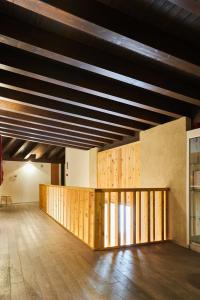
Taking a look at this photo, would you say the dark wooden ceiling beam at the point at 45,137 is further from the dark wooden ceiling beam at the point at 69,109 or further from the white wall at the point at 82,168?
the dark wooden ceiling beam at the point at 69,109

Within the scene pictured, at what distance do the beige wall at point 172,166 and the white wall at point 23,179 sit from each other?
30.7 feet

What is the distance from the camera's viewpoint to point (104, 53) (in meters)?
3.01

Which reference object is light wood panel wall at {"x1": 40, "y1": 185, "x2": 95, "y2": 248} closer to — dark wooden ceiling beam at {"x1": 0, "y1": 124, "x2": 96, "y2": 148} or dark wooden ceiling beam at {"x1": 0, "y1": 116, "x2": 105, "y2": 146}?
dark wooden ceiling beam at {"x1": 0, "y1": 116, "x2": 105, "y2": 146}

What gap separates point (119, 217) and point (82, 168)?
5.56 meters

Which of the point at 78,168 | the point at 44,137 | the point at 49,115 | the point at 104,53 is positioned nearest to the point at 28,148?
the point at 78,168

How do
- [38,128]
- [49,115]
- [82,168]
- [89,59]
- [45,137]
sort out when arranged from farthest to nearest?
[82,168]
[45,137]
[38,128]
[49,115]
[89,59]

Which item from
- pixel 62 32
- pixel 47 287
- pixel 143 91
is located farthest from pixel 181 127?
pixel 47 287

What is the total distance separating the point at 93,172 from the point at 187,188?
4629 millimetres

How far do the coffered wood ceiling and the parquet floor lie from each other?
239 centimetres

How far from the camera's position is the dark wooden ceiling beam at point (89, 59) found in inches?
100

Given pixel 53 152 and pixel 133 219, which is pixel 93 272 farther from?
pixel 53 152

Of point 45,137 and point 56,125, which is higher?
point 56,125

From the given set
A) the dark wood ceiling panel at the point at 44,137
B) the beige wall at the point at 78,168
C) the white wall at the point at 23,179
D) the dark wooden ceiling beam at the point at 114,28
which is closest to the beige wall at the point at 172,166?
the dark wooden ceiling beam at the point at 114,28

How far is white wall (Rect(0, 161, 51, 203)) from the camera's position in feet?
41.4
